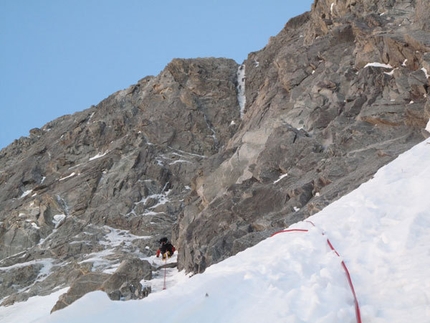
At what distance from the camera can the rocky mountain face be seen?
69.9 feet

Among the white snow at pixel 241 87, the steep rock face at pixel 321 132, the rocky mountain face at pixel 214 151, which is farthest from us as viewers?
the white snow at pixel 241 87

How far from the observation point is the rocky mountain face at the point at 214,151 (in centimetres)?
2130

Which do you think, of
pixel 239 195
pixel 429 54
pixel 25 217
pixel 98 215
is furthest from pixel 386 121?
pixel 25 217

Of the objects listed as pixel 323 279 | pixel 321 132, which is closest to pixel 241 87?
pixel 321 132

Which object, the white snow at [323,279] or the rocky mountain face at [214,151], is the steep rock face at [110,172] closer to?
the rocky mountain face at [214,151]

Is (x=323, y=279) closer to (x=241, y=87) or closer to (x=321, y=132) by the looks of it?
(x=321, y=132)

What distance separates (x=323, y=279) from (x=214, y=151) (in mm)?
38086

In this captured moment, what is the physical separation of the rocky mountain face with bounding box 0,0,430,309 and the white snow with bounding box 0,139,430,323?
253 inches

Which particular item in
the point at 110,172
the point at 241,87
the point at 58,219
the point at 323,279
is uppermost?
the point at 241,87

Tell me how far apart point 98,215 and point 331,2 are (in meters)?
23.8

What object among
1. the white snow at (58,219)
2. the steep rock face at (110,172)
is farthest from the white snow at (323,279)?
the white snow at (58,219)

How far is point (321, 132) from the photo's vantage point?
24828 mm

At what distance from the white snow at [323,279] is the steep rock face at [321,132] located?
251 inches

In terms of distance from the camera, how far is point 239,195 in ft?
78.8
